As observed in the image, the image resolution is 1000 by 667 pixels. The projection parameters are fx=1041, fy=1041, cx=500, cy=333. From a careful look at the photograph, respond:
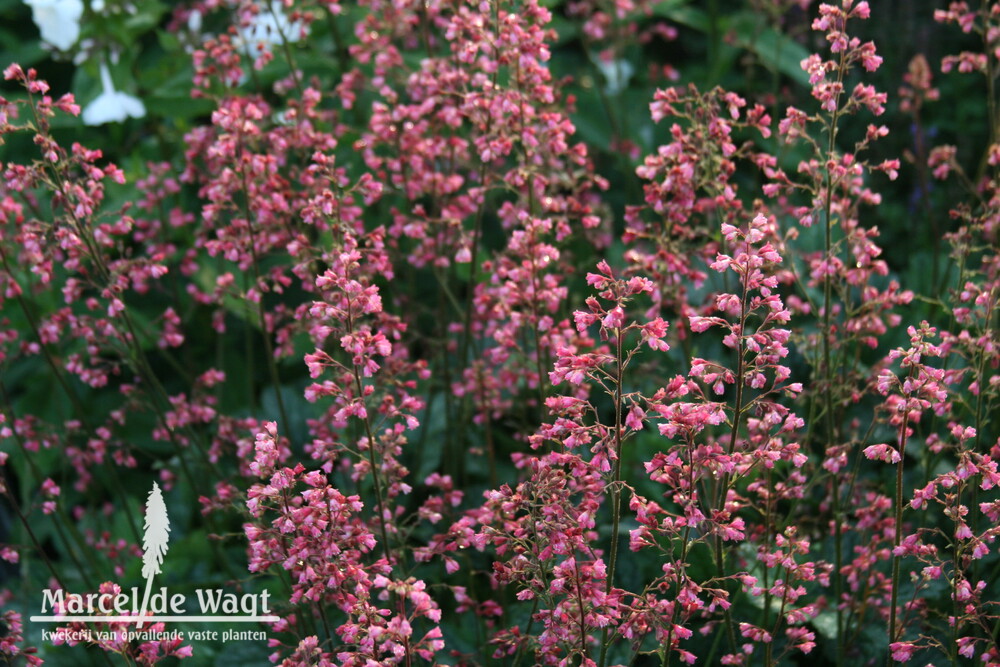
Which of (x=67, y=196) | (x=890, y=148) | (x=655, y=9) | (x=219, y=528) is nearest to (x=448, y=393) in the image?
(x=219, y=528)

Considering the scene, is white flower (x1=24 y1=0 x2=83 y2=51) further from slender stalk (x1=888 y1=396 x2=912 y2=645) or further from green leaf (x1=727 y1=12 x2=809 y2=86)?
slender stalk (x1=888 y1=396 x2=912 y2=645)

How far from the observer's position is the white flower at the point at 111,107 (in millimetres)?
4438

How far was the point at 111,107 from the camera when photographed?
14.7ft

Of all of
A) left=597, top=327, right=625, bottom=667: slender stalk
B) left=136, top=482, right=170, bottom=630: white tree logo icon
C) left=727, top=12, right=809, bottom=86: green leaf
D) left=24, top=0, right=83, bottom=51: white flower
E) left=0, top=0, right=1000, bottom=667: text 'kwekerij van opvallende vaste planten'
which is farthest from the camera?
left=727, top=12, right=809, bottom=86: green leaf

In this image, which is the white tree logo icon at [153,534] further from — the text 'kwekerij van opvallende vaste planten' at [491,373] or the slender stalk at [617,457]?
the slender stalk at [617,457]

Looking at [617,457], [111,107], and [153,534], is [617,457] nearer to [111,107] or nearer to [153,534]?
[153,534]

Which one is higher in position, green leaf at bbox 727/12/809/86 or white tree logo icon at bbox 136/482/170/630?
green leaf at bbox 727/12/809/86

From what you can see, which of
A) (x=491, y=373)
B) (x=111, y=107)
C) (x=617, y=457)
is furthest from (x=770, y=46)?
(x=617, y=457)

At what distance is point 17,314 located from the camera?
4.15 meters

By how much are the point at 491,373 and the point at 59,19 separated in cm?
264

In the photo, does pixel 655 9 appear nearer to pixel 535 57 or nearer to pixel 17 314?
pixel 535 57

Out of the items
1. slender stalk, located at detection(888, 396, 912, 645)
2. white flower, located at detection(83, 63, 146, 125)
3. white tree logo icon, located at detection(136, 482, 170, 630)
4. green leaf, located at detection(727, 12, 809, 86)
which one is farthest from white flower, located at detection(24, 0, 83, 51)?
slender stalk, located at detection(888, 396, 912, 645)

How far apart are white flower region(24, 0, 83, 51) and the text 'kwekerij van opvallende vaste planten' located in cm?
2

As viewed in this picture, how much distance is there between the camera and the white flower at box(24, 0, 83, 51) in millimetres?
4375
